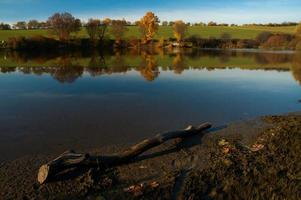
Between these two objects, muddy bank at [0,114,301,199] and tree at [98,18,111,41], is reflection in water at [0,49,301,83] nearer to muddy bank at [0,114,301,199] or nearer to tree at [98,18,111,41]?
muddy bank at [0,114,301,199]

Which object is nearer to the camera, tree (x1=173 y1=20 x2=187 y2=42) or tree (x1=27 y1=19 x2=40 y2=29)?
tree (x1=173 y1=20 x2=187 y2=42)

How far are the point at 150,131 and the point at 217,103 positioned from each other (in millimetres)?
6341

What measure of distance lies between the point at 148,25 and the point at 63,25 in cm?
2310

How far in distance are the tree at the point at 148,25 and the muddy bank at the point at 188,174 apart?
8314 centimetres

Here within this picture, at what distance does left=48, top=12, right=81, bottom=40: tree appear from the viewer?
78.7 metres

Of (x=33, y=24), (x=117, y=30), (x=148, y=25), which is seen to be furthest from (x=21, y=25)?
(x=148, y=25)

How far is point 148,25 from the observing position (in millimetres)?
92438

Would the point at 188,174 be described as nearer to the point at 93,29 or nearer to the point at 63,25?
the point at 63,25

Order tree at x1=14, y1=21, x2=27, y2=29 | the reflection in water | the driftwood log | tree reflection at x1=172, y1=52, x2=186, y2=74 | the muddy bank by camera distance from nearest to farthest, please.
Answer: the muddy bank < the driftwood log < the reflection in water < tree reflection at x1=172, y1=52, x2=186, y2=74 < tree at x1=14, y1=21, x2=27, y2=29

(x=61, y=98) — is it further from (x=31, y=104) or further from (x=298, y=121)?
(x=298, y=121)

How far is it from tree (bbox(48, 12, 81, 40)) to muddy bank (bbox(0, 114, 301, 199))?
235ft

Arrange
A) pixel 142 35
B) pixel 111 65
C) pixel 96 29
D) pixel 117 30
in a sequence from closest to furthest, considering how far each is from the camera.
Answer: pixel 111 65, pixel 96 29, pixel 117 30, pixel 142 35

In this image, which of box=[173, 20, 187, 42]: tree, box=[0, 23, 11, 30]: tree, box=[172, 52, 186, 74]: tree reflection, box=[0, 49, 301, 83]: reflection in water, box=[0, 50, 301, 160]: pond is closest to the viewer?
box=[0, 50, 301, 160]: pond

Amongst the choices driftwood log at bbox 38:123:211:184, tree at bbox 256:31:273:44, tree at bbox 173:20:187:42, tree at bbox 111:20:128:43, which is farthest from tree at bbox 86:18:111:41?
driftwood log at bbox 38:123:211:184
